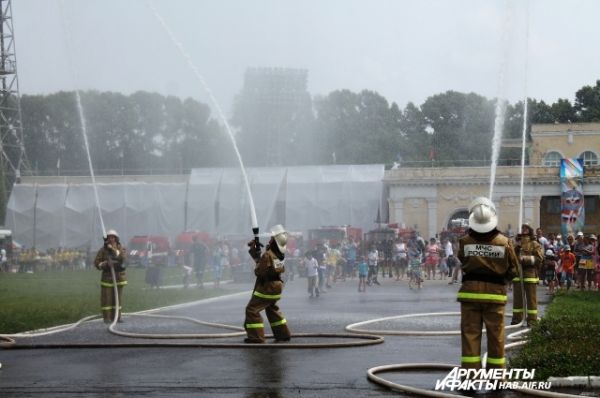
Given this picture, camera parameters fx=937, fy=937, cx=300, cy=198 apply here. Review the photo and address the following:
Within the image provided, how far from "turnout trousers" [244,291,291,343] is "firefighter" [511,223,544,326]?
4.51m

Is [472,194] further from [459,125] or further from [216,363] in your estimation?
[216,363]

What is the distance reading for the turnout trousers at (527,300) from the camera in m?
16.7

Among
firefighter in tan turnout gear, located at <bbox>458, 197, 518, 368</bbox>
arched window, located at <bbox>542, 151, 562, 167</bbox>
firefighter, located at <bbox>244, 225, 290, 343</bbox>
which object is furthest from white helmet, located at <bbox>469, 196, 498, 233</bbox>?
arched window, located at <bbox>542, 151, 562, 167</bbox>

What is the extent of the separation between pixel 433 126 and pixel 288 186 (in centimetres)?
3505

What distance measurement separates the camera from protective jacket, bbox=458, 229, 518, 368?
9.93m

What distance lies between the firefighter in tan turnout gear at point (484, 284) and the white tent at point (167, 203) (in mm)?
56826

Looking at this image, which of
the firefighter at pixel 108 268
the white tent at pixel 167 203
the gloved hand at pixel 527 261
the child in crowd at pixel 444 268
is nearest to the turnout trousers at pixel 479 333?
the gloved hand at pixel 527 261

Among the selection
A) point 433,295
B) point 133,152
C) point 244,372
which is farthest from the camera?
point 133,152

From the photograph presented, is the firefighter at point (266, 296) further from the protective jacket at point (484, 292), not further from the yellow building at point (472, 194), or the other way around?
the yellow building at point (472, 194)

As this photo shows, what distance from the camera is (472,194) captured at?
71.2m

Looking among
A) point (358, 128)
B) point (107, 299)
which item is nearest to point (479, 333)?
point (107, 299)

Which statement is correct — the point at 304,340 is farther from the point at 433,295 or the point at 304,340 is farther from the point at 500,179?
the point at 500,179

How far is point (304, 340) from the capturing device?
14.6 metres

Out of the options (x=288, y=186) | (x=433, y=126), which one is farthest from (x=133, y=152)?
(x=433, y=126)
